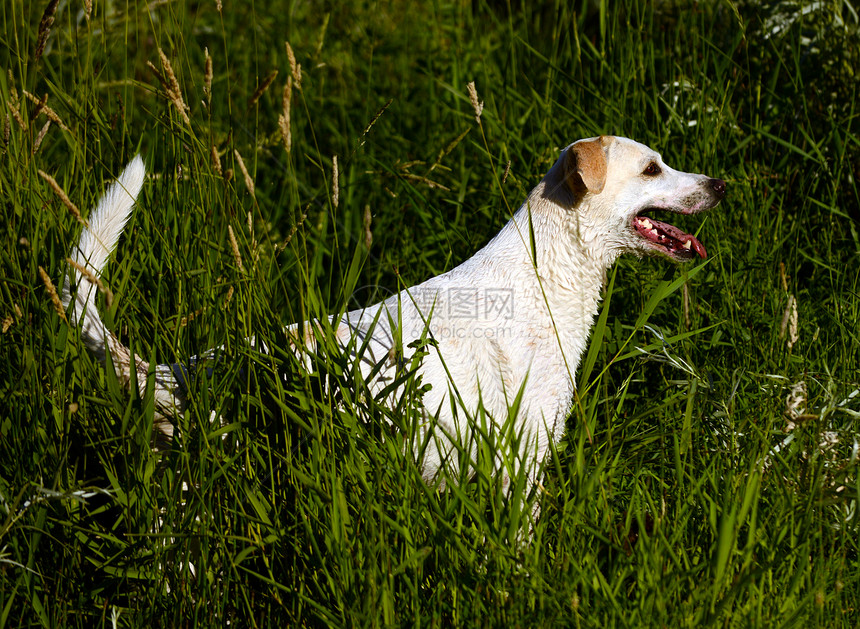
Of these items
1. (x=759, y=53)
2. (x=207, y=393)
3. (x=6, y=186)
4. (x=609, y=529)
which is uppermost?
(x=759, y=53)

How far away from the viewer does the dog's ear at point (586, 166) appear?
3.06m

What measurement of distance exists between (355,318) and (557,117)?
198cm

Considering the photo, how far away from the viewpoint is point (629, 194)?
3242mm

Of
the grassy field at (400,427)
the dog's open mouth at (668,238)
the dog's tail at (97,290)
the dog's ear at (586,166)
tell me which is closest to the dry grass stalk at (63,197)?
the grassy field at (400,427)

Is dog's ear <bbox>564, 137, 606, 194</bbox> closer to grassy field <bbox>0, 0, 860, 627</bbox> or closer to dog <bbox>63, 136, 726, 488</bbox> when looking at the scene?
dog <bbox>63, 136, 726, 488</bbox>

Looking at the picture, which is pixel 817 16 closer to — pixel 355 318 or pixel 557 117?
pixel 557 117

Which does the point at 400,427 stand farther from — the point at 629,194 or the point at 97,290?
the point at 629,194

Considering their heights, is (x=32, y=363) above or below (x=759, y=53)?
below

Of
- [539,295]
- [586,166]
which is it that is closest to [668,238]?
[586,166]

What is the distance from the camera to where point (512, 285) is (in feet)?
10.1

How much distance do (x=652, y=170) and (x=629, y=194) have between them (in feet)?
0.53

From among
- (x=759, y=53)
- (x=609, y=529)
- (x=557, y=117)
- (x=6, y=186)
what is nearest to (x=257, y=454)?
(x=609, y=529)

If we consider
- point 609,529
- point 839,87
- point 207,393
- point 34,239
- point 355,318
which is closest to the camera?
point 609,529

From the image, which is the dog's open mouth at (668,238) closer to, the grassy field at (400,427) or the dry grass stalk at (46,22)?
the grassy field at (400,427)
